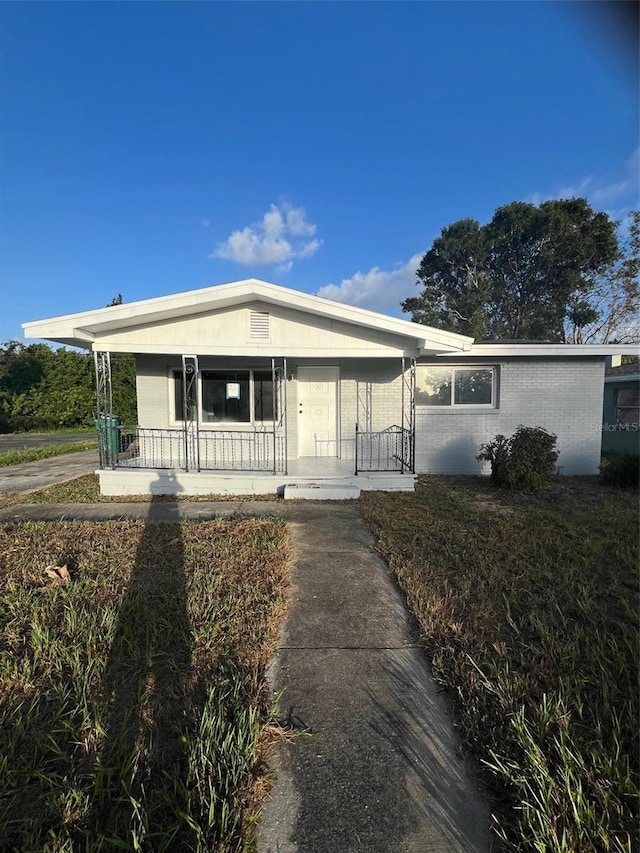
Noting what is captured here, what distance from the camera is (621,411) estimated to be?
14.9 meters

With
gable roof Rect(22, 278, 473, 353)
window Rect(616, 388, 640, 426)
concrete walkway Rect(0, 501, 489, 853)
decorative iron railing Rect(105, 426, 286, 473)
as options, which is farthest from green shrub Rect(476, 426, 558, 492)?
window Rect(616, 388, 640, 426)

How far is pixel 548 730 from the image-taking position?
2107 mm

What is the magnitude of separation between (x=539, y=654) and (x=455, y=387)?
25.3 ft

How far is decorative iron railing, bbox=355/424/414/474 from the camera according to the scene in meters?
8.91

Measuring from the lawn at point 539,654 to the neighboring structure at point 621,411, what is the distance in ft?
27.9

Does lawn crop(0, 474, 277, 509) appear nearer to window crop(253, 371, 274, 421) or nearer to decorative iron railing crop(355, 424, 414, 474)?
window crop(253, 371, 274, 421)

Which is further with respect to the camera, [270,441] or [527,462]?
[270,441]

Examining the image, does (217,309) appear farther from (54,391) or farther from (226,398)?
(54,391)

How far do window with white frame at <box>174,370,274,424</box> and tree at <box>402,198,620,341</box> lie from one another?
82.1ft

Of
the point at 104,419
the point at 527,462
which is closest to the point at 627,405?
the point at 527,462

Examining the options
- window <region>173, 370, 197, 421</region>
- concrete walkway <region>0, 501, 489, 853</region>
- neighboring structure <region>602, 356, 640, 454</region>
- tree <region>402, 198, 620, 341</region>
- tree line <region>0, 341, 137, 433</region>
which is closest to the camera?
concrete walkway <region>0, 501, 489, 853</region>

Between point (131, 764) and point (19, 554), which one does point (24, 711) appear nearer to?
point (131, 764)

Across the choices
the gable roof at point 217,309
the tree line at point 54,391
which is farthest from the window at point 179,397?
the tree line at point 54,391

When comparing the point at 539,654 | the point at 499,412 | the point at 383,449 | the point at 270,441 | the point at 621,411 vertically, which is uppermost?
the point at 499,412
